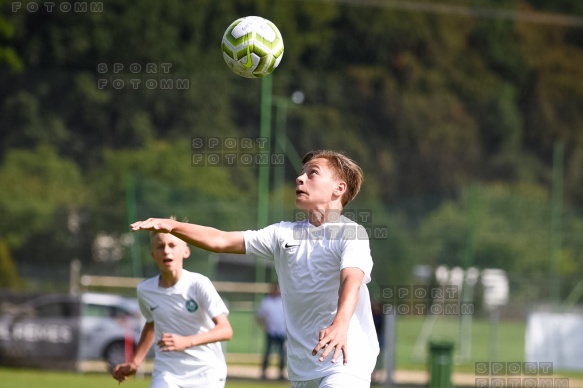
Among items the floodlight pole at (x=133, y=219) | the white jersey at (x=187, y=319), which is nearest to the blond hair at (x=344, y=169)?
the white jersey at (x=187, y=319)

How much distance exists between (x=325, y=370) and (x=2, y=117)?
79.5ft

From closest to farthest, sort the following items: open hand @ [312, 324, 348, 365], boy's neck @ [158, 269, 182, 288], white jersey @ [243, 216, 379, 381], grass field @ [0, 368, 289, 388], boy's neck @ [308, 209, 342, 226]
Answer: open hand @ [312, 324, 348, 365] < white jersey @ [243, 216, 379, 381] < boy's neck @ [308, 209, 342, 226] < boy's neck @ [158, 269, 182, 288] < grass field @ [0, 368, 289, 388]

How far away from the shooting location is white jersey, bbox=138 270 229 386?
24.9 feet

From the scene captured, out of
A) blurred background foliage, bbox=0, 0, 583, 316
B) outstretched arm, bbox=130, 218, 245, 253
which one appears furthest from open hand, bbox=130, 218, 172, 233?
blurred background foliage, bbox=0, 0, 583, 316

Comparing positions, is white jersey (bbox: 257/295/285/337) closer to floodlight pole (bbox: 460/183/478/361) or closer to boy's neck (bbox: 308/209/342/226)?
floodlight pole (bbox: 460/183/478/361)

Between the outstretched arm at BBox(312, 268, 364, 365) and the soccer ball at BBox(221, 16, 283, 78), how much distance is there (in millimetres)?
2267

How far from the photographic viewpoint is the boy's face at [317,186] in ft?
19.4

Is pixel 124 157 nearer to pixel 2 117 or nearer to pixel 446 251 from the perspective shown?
pixel 2 117

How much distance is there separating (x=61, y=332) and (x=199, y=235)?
46.6ft

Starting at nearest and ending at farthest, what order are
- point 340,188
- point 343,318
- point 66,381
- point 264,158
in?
point 343,318
point 340,188
point 66,381
point 264,158

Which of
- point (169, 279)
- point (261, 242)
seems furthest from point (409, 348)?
point (261, 242)

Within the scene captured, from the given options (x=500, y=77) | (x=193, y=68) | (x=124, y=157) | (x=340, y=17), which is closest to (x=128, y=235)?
(x=124, y=157)

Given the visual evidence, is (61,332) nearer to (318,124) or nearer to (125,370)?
(318,124)

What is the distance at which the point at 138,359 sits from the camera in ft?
25.3
